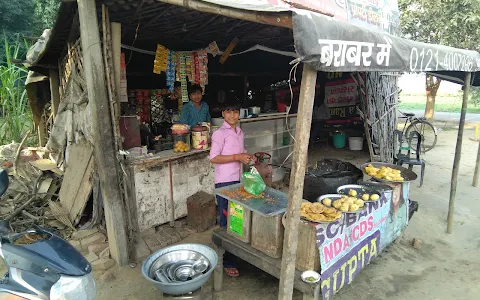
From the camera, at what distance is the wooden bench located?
277 centimetres

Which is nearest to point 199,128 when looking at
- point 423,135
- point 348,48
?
point 348,48

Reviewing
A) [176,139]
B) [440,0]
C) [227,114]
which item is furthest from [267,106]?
[440,0]

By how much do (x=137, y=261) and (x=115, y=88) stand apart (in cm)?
224

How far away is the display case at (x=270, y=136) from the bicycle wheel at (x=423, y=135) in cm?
348

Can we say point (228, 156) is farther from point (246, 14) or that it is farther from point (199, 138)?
point (246, 14)

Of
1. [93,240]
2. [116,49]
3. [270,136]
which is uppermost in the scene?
[116,49]

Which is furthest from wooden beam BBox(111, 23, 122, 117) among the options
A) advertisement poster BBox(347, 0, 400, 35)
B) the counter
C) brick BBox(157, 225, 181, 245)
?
advertisement poster BBox(347, 0, 400, 35)

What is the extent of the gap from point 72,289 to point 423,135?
1166cm

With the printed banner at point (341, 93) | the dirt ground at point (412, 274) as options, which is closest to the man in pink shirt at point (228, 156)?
the dirt ground at point (412, 274)

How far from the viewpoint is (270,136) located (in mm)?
6664

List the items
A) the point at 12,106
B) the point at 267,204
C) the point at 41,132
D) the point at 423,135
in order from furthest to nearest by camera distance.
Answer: the point at 423,135, the point at 41,132, the point at 12,106, the point at 267,204

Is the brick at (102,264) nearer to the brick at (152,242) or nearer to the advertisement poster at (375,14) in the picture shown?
the brick at (152,242)

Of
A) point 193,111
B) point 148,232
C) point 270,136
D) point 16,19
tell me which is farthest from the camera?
point 16,19

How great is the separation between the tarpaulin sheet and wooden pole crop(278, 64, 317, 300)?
154 millimetres
